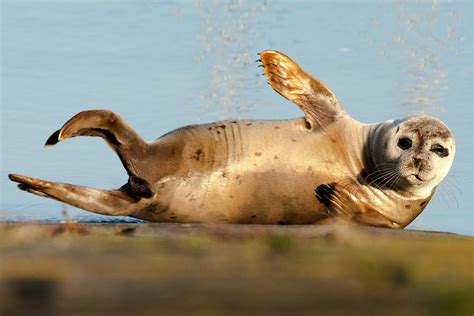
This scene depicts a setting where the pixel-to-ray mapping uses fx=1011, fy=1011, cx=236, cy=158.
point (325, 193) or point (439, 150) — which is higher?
point (439, 150)

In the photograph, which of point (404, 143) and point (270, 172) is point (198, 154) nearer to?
point (270, 172)

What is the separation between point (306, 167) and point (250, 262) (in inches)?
199

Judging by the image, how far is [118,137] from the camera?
25.3 ft

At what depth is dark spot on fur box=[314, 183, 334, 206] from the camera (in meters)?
7.97

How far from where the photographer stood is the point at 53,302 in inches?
104

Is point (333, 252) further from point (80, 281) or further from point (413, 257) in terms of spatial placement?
point (80, 281)

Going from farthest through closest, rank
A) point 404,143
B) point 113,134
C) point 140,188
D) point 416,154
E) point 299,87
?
point 299,87
point 404,143
point 416,154
point 140,188
point 113,134

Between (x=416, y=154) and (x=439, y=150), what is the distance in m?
0.20

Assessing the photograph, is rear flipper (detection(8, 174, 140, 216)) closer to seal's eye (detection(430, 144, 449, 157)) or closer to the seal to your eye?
the seal

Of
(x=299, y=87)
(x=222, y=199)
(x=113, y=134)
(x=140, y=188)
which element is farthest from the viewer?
(x=299, y=87)

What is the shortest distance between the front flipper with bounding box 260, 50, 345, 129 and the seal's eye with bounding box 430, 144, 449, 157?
2.93ft

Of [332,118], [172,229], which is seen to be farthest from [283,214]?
[172,229]

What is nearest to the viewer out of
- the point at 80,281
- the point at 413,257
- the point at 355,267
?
the point at 80,281

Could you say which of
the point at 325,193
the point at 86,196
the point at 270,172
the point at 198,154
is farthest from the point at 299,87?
the point at 86,196
